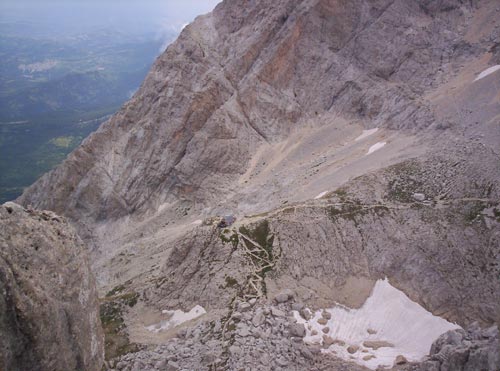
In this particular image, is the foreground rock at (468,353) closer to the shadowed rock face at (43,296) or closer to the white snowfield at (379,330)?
the white snowfield at (379,330)

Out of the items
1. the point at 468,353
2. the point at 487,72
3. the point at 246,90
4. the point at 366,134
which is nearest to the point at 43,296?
the point at 468,353

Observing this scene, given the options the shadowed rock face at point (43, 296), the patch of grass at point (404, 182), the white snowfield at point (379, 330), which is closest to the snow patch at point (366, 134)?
the patch of grass at point (404, 182)

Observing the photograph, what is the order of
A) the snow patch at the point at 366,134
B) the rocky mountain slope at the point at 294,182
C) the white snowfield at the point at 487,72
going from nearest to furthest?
the rocky mountain slope at the point at 294,182
the white snowfield at the point at 487,72
the snow patch at the point at 366,134

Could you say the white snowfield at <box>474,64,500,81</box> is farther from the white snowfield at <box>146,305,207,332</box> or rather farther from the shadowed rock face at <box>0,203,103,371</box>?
the shadowed rock face at <box>0,203,103,371</box>

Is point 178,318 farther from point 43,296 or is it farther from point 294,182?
point 294,182

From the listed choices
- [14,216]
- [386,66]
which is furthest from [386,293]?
[386,66]

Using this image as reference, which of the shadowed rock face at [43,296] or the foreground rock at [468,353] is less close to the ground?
the shadowed rock face at [43,296]

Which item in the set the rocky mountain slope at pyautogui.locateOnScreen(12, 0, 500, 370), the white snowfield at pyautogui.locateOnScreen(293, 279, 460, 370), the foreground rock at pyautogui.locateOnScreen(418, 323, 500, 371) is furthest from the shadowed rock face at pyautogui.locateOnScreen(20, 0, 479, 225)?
the foreground rock at pyautogui.locateOnScreen(418, 323, 500, 371)
